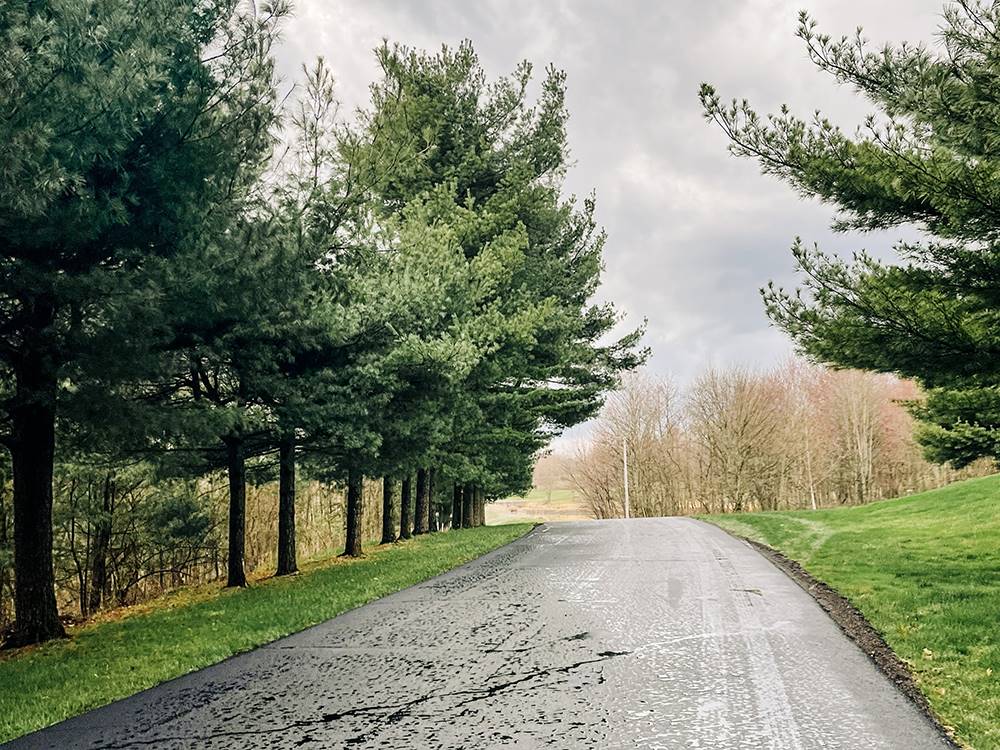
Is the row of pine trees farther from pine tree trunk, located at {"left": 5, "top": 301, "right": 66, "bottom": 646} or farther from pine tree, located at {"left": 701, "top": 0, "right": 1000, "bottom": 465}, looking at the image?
pine tree, located at {"left": 701, "top": 0, "right": 1000, "bottom": 465}

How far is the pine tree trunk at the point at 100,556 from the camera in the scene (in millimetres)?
16570

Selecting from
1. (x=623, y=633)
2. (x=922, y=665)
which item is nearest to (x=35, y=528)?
(x=623, y=633)

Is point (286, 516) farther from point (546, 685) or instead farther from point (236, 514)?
point (546, 685)

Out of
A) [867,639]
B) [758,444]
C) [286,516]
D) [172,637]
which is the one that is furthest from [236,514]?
[758,444]

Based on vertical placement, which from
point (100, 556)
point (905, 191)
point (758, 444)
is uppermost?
A: point (905, 191)

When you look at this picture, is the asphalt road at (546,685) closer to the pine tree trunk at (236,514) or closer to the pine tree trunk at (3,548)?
the pine tree trunk at (236,514)

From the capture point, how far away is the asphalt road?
3963mm

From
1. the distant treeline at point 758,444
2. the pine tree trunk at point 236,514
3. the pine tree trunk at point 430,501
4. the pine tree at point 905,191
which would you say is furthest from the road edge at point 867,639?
the distant treeline at point 758,444

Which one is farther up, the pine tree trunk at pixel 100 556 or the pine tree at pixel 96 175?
the pine tree at pixel 96 175

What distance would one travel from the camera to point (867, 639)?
6.02 m

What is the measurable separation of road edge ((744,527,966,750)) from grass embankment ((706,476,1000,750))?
68mm

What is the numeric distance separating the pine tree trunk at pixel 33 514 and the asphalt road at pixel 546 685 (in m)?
3.60

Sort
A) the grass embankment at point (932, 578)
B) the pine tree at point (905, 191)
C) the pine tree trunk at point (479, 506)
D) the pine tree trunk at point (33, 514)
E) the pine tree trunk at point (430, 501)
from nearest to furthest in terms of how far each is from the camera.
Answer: the grass embankment at point (932, 578)
the pine tree at point (905, 191)
the pine tree trunk at point (33, 514)
the pine tree trunk at point (430, 501)
the pine tree trunk at point (479, 506)

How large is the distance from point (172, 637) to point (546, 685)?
193 inches
